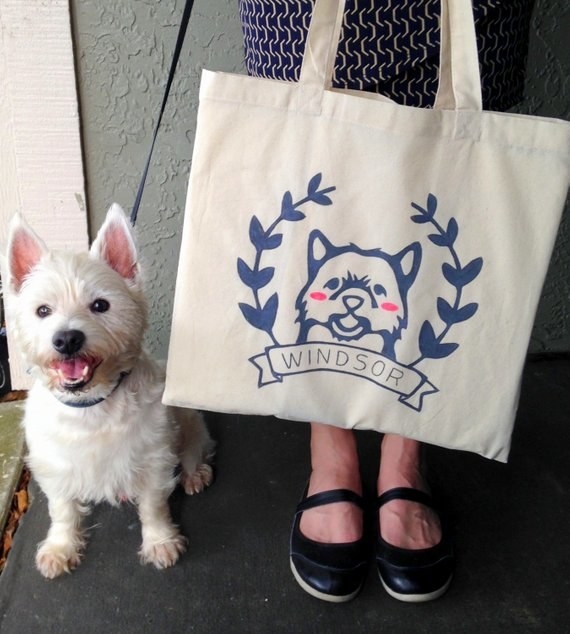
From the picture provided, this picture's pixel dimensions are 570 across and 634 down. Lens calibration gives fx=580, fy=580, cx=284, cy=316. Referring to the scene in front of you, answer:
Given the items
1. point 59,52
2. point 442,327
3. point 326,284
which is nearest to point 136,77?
point 59,52

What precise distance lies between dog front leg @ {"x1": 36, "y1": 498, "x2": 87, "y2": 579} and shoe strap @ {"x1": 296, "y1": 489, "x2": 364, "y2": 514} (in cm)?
53

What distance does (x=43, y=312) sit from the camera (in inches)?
43.4

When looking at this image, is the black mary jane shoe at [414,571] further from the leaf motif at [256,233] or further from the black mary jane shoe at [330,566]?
the leaf motif at [256,233]

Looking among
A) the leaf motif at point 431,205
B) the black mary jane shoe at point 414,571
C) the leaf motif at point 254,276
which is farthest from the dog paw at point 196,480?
the leaf motif at point 431,205

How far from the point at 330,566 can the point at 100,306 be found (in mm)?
729

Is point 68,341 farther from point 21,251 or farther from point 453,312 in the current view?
point 453,312

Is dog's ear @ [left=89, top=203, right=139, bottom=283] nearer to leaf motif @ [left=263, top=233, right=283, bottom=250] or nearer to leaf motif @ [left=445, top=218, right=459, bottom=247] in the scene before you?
leaf motif @ [left=263, top=233, right=283, bottom=250]

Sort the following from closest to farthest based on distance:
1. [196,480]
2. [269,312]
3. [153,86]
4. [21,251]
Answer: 1. [269,312]
2. [21,251]
3. [196,480]
4. [153,86]

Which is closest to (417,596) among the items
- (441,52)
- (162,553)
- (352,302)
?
(162,553)

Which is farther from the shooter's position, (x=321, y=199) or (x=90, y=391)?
(x=90, y=391)

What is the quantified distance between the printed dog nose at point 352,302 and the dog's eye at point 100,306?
465 millimetres

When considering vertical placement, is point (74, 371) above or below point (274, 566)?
above

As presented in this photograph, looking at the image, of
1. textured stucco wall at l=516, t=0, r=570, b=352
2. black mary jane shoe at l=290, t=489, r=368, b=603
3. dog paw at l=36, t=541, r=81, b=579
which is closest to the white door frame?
dog paw at l=36, t=541, r=81, b=579

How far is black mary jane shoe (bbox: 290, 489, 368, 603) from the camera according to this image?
1.23m
